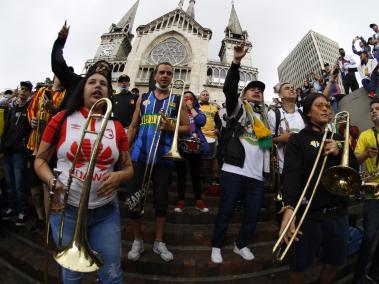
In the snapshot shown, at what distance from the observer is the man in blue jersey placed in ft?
9.75

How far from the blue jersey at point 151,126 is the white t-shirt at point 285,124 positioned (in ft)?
5.02

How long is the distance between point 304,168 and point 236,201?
3.53ft

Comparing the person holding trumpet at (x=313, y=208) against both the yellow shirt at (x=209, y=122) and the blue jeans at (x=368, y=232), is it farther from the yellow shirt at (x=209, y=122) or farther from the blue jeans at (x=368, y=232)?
the yellow shirt at (x=209, y=122)

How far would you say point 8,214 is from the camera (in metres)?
3.97

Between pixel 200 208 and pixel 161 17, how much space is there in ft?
141

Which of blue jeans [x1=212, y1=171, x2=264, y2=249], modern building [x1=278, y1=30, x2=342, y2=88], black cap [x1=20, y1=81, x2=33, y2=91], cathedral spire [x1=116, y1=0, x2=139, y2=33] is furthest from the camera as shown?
modern building [x1=278, y1=30, x2=342, y2=88]

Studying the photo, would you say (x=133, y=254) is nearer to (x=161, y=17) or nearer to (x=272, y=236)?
(x=272, y=236)

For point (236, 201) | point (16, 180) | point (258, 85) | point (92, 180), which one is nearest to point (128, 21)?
point (16, 180)

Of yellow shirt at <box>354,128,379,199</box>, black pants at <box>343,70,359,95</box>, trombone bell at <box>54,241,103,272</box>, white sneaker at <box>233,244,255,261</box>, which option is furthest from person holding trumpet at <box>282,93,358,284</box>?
black pants at <box>343,70,359,95</box>

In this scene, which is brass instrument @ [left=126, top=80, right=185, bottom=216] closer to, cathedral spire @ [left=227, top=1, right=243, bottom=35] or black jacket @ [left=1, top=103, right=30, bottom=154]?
black jacket @ [left=1, top=103, right=30, bottom=154]

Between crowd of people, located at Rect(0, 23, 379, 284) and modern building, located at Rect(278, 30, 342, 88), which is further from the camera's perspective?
modern building, located at Rect(278, 30, 342, 88)

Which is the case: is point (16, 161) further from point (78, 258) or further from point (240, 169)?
point (240, 169)

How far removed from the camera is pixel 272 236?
12.4 feet

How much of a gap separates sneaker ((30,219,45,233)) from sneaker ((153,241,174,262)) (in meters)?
1.95
